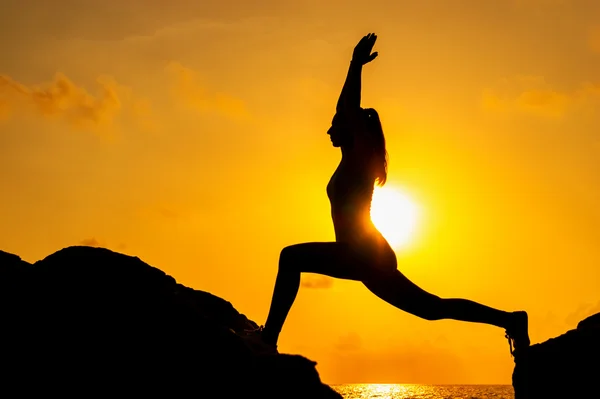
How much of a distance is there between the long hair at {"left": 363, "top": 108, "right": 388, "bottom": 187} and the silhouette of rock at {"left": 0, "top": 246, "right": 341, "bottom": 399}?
2.81 m

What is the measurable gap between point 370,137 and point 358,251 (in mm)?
1414

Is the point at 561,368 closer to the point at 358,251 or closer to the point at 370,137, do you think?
the point at 358,251

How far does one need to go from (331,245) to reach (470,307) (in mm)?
1882

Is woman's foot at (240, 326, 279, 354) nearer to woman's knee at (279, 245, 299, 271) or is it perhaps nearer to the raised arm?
woman's knee at (279, 245, 299, 271)

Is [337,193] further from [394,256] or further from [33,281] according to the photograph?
[33,281]

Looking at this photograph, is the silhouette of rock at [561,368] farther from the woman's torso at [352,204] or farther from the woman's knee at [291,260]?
the woman's knee at [291,260]

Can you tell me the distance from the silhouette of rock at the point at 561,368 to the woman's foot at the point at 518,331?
0.18 metres

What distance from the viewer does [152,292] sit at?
7.10 meters

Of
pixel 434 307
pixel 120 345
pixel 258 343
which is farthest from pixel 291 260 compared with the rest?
pixel 120 345

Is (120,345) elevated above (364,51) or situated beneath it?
situated beneath

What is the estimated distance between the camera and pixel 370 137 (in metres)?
8.80

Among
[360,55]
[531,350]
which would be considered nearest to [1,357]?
[360,55]

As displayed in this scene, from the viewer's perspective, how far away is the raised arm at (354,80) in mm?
8617

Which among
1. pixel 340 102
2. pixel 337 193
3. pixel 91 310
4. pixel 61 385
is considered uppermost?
pixel 340 102
